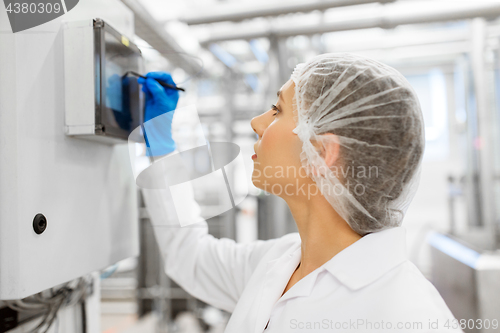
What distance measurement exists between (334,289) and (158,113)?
66cm

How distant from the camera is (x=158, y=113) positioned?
1.00 m

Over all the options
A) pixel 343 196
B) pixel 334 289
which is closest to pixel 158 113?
pixel 343 196

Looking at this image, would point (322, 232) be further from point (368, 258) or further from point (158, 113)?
point (158, 113)

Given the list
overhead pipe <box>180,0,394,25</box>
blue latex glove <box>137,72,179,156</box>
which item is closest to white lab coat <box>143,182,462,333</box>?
blue latex glove <box>137,72,179,156</box>

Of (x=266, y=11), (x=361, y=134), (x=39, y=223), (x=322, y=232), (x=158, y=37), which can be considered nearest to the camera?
(x=39, y=223)

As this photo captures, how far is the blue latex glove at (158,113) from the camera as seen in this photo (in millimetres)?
959

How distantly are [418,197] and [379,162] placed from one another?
13.9ft

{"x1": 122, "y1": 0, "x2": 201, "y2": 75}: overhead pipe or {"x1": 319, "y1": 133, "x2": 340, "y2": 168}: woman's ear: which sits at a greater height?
{"x1": 122, "y1": 0, "x2": 201, "y2": 75}: overhead pipe

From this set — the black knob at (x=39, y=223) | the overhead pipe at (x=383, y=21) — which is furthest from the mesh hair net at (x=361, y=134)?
the overhead pipe at (x=383, y=21)

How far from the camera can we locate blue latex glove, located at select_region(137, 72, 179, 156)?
0.96 metres

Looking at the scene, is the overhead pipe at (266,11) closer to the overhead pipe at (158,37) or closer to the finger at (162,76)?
the overhead pipe at (158,37)

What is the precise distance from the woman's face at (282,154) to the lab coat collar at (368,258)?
20 cm

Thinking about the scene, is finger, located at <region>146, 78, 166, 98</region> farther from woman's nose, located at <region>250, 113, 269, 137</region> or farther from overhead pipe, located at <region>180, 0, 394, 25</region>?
overhead pipe, located at <region>180, 0, 394, 25</region>

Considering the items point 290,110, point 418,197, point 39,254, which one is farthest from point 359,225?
point 418,197
